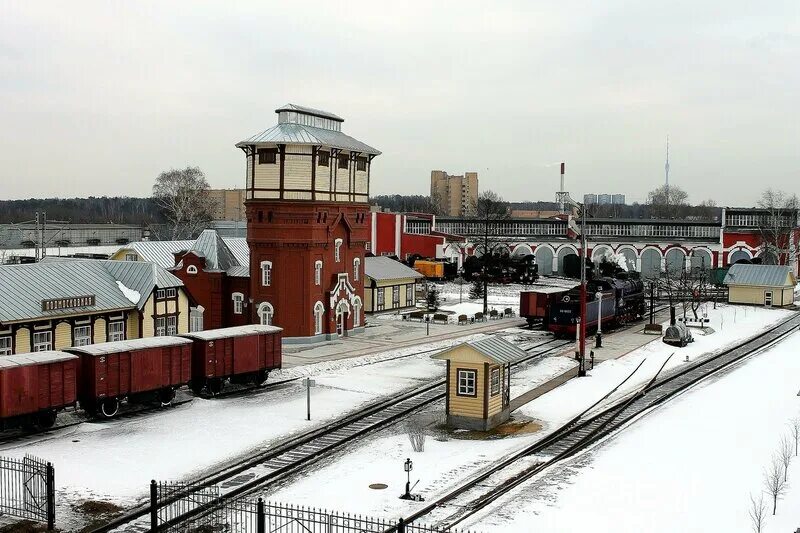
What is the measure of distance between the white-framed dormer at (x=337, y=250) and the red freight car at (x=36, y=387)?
74.4 ft

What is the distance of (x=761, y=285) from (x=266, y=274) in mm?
43652

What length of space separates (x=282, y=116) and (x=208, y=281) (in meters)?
10.7

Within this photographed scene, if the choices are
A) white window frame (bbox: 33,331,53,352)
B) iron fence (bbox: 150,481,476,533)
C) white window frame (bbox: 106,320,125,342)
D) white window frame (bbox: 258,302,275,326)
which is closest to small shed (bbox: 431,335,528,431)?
iron fence (bbox: 150,481,476,533)

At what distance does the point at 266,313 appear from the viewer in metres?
46.1

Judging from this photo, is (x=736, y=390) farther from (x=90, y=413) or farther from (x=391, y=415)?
(x=90, y=413)

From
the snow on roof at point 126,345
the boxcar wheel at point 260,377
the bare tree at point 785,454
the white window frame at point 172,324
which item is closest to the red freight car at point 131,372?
the snow on roof at point 126,345

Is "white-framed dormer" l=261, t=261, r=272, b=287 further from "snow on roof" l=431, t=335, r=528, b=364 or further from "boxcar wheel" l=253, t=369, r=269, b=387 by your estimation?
"snow on roof" l=431, t=335, r=528, b=364

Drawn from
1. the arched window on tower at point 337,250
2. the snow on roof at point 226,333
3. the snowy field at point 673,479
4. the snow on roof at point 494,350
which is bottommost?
the snowy field at point 673,479

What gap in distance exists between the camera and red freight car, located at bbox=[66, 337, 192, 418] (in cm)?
2744

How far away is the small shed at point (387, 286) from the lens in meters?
61.2

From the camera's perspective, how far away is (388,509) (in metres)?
19.0

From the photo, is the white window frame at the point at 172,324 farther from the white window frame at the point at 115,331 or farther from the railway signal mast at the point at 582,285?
the railway signal mast at the point at 582,285

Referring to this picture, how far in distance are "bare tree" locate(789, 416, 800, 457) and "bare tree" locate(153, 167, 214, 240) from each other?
74.9 metres

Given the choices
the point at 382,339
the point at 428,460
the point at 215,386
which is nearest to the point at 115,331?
the point at 215,386
